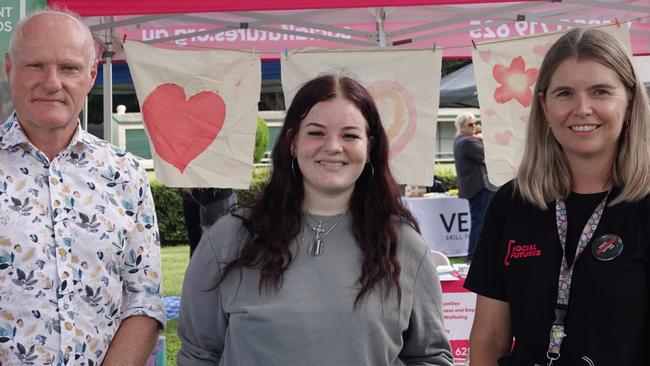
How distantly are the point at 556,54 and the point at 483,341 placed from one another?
2.66 ft

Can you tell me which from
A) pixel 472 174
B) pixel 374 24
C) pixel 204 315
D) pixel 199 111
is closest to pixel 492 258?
pixel 204 315

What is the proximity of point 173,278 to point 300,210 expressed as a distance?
638 cm

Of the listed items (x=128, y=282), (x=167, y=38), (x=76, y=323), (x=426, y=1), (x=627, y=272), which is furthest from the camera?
(x=167, y=38)

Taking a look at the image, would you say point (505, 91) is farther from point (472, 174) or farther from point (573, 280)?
point (472, 174)

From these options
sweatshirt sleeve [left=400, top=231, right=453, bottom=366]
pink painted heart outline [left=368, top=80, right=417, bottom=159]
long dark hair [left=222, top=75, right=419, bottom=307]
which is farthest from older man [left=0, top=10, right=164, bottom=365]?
pink painted heart outline [left=368, top=80, right=417, bottom=159]

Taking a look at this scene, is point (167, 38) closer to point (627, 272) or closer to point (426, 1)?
point (426, 1)

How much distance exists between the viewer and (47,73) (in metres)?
2.01

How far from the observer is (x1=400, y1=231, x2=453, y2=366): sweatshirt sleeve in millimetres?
1981

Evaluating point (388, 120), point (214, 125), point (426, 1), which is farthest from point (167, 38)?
point (426, 1)

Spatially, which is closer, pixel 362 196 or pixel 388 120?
pixel 362 196

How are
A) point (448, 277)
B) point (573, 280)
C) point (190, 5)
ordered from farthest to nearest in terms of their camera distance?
point (448, 277), point (190, 5), point (573, 280)

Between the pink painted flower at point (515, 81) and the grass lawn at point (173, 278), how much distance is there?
2.93 m

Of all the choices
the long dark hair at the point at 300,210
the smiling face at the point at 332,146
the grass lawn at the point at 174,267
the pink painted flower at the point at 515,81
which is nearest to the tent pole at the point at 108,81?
the grass lawn at the point at 174,267

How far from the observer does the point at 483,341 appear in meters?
2.02
